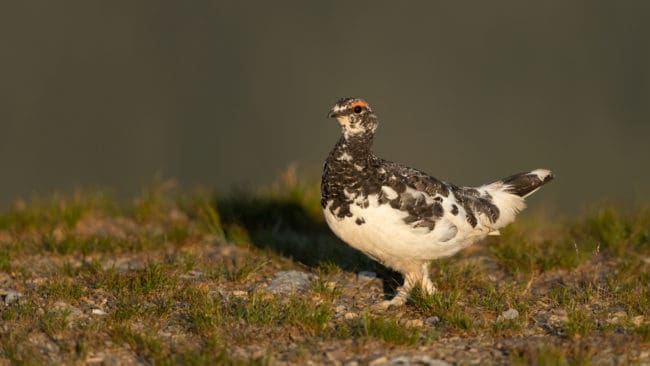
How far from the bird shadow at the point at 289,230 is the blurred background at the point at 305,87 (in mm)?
25386

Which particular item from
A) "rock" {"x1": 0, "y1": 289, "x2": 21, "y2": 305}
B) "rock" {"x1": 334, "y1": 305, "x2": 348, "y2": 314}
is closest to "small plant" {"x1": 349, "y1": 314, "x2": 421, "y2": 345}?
"rock" {"x1": 334, "y1": 305, "x2": 348, "y2": 314}

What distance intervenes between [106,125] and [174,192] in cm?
4450

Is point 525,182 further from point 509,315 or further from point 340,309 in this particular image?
point 340,309

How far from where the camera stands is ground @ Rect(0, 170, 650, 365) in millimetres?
5848

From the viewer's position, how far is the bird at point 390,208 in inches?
262

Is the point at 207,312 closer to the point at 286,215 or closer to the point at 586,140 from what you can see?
the point at 286,215

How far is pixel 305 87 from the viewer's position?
57.5 metres

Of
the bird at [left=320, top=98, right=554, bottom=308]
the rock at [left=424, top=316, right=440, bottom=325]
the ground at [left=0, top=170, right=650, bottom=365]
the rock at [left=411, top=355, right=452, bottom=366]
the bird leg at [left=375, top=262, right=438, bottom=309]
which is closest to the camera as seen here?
the rock at [left=411, top=355, right=452, bottom=366]

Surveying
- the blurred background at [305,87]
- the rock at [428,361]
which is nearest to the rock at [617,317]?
the rock at [428,361]

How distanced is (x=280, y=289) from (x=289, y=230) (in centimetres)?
261

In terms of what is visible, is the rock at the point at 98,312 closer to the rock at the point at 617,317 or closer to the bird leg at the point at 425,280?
the bird leg at the point at 425,280

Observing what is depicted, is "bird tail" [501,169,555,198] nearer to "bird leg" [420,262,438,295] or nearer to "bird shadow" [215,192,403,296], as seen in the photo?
"bird leg" [420,262,438,295]

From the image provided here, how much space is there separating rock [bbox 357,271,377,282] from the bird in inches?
22.3

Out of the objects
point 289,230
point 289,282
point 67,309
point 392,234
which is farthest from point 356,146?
point 289,230
